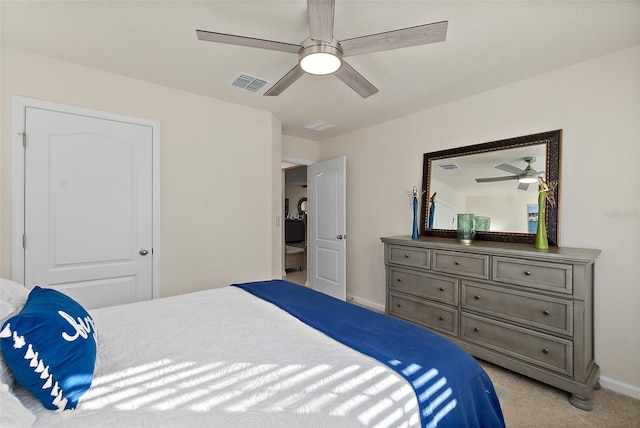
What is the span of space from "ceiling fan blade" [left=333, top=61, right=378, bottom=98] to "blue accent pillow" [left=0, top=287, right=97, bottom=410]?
6.07ft

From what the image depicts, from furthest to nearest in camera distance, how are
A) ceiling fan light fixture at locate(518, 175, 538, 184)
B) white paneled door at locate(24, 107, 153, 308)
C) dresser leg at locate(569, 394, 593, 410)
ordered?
ceiling fan light fixture at locate(518, 175, 538, 184), white paneled door at locate(24, 107, 153, 308), dresser leg at locate(569, 394, 593, 410)

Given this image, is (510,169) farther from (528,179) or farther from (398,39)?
(398,39)

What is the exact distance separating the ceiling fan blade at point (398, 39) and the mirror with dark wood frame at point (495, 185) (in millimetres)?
1639

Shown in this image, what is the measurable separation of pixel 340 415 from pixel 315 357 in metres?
0.32

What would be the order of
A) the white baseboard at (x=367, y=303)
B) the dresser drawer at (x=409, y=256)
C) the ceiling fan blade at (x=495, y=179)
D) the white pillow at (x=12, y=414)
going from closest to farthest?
the white pillow at (x=12, y=414), the ceiling fan blade at (x=495, y=179), the dresser drawer at (x=409, y=256), the white baseboard at (x=367, y=303)

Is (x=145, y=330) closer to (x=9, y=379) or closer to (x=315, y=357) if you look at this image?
(x=9, y=379)

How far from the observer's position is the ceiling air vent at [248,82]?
265cm

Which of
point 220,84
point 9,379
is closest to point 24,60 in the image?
point 220,84

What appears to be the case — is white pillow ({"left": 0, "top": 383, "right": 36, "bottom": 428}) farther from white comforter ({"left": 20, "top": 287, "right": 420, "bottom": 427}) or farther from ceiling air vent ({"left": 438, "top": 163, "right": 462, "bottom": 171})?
ceiling air vent ({"left": 438, "top": 163, "right": 462, "bottom": 171})

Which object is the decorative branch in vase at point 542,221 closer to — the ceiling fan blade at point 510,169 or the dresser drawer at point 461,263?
the ceiling fan blade at point 510,169

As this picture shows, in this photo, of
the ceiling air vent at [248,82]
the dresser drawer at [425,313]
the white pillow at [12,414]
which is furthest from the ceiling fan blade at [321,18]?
the dresser drawer at [425,313]

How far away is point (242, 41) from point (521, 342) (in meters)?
2.82

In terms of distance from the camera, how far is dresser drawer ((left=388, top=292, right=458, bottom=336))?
2690 mm

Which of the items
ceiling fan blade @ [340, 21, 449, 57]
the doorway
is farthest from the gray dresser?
the doorway
